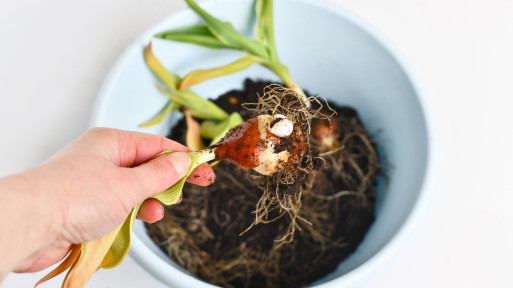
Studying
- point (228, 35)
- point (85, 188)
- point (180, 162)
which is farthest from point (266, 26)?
point (85, 188)

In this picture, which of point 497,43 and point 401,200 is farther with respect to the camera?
point 497,43

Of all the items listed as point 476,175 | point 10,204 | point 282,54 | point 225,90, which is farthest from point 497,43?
point 10,204

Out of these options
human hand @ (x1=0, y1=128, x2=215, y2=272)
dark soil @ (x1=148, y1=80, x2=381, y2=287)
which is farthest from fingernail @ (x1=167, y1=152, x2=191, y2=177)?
dark soil @ (x1=148, y1=80, x2=381, y2=287)

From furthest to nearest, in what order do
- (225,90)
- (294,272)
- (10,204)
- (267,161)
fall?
(225,90)
(294,272)
(267,161)
(10,204)

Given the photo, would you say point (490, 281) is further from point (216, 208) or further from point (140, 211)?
point (140, 211)

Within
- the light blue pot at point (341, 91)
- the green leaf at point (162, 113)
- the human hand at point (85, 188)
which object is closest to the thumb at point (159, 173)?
the human hand at point (85, 188)
